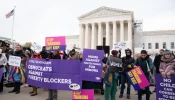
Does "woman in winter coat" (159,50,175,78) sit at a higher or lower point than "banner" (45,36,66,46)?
lower

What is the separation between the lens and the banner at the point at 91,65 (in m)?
5.21

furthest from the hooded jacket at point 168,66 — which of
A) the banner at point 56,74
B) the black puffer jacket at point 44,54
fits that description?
the black puffer jacket at point 44,54

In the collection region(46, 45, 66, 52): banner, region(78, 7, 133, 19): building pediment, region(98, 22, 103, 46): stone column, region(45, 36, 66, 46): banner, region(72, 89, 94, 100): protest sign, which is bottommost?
region(72, 89, 94, 100): protest sign

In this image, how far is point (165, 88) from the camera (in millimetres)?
4445

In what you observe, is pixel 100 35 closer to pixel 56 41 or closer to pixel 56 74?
pixel 56 41


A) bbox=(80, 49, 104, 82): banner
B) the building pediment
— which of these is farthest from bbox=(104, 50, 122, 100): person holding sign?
the building pediment

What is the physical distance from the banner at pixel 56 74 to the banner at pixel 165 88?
243 centimetres

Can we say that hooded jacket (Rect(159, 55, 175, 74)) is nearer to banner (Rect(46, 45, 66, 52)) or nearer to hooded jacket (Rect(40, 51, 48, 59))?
banner (Rect(46, 45, 66, 52))

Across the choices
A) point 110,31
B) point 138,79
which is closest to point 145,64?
point 138,79

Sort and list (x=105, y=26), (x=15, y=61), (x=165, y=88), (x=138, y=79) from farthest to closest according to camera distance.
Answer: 1. (x=105, y=26)
2. (x=15, y=61)
3. (x=138, y=79)
4. (x=165, y=88)

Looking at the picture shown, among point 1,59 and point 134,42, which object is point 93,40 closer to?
point 134,42

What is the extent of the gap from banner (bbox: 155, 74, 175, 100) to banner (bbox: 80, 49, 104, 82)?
1.80 m

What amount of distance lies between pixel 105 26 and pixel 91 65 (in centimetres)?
5181

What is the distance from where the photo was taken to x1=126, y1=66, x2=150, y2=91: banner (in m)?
5.43
